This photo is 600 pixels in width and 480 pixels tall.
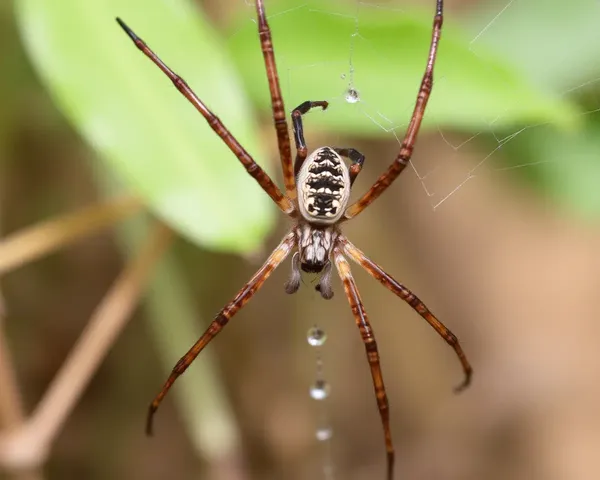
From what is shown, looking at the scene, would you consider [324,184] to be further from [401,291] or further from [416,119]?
[401,291]

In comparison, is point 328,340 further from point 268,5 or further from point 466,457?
point 268,5

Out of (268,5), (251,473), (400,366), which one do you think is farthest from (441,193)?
(268,5)

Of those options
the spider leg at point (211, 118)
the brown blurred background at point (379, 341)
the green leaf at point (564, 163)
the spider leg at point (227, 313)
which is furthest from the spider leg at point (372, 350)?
the brown blurred background at point (379, 341)

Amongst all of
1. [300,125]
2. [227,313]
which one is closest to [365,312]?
[227,313]

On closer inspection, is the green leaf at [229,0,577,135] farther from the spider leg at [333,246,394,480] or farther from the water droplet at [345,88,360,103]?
the spider leg at [333,246,394,480]

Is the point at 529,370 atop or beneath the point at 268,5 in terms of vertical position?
beneath

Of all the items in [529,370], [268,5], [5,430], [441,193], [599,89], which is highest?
[441,193]

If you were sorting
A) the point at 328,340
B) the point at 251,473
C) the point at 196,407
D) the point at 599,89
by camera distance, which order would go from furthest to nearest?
the point at 328,340
the point at 251,473
the point at 196,407
the point at 599,89
